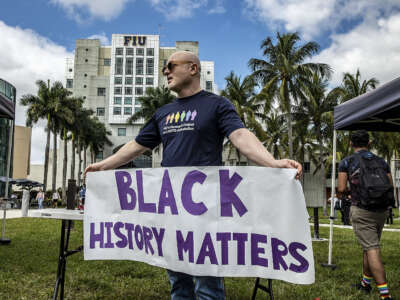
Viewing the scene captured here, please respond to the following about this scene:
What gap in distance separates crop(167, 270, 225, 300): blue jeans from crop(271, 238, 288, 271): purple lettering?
1.16 ft

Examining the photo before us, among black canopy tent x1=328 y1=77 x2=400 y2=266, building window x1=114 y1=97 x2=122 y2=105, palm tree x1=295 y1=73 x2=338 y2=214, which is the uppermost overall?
building window x1=114 y1=97 x2=122 y2=105

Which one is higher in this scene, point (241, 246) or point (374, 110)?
point (374, 110)

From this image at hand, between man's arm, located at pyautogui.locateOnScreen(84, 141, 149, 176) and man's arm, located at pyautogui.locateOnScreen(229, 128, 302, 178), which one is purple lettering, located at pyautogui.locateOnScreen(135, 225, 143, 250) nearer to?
man's arm, located at pyautogui.locateOnScreen(84, 141, 149, 176)

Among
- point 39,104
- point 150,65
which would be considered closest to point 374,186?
point 39,104

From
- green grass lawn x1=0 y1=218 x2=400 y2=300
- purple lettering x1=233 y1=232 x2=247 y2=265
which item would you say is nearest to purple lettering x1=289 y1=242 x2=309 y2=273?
purple lettering x1=233 y1=232 x2=247 y2=265

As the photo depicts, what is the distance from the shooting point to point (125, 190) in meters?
2.66

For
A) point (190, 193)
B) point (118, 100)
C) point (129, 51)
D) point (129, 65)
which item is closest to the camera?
point (190, 193)

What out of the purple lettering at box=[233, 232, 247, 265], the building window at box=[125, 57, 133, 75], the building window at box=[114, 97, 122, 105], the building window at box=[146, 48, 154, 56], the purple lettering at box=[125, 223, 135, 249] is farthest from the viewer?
the building window at box=[146, 48, 154, 56]

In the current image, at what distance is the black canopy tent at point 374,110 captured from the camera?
422 centimetres

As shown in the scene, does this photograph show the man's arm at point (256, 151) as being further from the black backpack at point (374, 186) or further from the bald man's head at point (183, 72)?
the black backpack at point (374, 186)

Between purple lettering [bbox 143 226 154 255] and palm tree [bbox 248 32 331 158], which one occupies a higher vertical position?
palm tree [bbox 248 32 331 158]

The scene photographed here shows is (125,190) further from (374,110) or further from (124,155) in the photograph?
(374,110)

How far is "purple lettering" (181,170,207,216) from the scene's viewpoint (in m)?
2.26

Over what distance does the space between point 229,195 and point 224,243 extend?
11.5 inches
